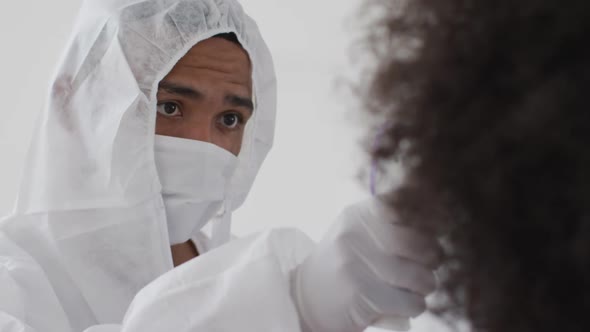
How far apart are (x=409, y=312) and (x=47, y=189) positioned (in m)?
0.79

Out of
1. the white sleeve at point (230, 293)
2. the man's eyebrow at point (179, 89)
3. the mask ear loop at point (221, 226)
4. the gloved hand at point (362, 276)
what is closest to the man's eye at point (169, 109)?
the man's eyebrow at point (179, 89)

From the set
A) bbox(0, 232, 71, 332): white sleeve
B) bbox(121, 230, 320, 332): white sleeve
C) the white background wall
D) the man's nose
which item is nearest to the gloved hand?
bbox(121, 230, 320, 332): white sleeve

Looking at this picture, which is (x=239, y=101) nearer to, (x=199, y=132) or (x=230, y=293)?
(x=199, y=132)

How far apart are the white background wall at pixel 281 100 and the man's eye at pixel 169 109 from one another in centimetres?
122

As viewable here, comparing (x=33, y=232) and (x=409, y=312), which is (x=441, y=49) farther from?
(x=33, y=232)

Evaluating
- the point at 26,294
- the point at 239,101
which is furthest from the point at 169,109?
the point at 26,294

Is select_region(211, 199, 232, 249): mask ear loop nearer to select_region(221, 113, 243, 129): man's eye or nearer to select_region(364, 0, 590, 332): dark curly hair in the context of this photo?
select_region(221, 113, 243, 129): man's eye

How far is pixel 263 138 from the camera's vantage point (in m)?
1.72

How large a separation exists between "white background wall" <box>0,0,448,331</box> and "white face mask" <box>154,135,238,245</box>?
1207 mm

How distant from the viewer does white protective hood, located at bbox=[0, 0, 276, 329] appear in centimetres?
129

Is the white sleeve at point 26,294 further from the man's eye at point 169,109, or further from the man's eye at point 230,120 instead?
the man's eye at point 230,120

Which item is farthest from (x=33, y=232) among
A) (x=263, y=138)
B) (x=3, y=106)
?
(x=3, y=106)

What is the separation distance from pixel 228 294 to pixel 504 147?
471 millimetres

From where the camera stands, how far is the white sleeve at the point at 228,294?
83cm
